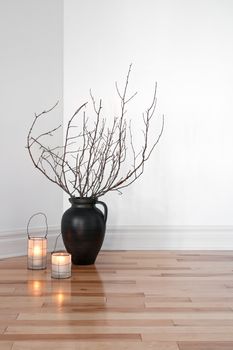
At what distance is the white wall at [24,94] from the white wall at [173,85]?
138 millimetres

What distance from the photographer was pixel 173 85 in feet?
10.9

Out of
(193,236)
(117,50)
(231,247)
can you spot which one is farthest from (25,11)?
(231,247)

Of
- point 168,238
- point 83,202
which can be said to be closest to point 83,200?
point 83,202

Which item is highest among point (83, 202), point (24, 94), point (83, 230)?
point (24, 94)

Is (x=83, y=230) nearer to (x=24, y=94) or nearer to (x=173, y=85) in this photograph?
(x=24, y=94)

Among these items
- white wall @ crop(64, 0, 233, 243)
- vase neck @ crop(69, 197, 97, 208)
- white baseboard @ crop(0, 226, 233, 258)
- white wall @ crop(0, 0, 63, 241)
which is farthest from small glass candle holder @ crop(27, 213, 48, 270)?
white wall @ crop(64, 0, 233, 243)

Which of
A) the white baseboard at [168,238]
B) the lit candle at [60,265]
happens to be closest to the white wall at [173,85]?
the white baseboard at [168,238]

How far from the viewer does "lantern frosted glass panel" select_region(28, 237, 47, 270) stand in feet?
8.79

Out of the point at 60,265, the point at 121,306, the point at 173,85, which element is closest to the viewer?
the point at 121,306

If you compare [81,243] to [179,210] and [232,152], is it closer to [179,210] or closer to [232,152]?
[179,210]

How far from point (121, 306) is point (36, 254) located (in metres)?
0.85

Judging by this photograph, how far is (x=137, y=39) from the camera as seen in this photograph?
332 centimetres

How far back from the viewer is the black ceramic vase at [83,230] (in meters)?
2.75

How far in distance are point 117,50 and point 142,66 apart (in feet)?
0.67
